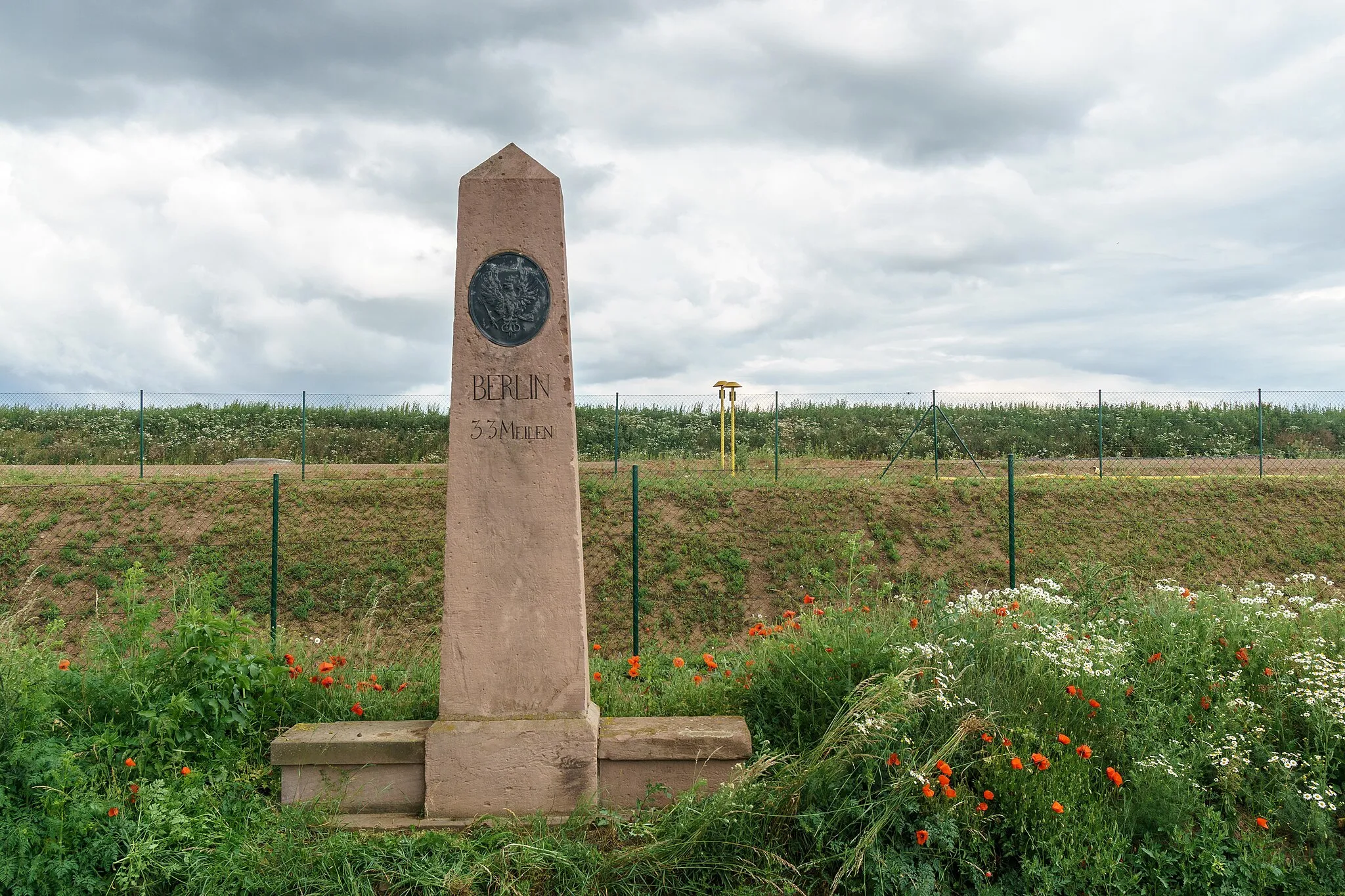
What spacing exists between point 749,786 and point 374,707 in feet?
8.05

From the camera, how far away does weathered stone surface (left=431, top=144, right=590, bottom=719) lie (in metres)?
4.54

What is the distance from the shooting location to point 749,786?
3799mm

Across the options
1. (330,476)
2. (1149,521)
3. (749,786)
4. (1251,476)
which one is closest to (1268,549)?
(1149,521)

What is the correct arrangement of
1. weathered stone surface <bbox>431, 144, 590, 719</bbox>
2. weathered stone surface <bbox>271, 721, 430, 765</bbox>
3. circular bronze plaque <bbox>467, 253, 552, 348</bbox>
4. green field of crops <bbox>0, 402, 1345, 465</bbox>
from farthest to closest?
green field of crops <bbox>0, 402, 1345, 465</bbox> → circular bronze plaque <bbox>467, 253, 552, 348</bbox> → weathered stone surface <bbox>431, 144, 590, 719</bbox> → weathered stone surface <bbox>271, 721, 430, 765</bbox>

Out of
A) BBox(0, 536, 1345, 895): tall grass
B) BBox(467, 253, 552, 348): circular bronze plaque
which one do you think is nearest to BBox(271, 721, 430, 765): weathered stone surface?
BBox(0, 536, 1345, 895): tall grass

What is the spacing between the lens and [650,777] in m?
4.38

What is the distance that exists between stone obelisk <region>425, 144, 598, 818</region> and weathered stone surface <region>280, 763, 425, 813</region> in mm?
129

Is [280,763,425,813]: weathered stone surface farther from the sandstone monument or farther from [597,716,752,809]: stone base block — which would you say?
[597,716,752,809]: stone base block

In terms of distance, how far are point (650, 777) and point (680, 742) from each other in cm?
28

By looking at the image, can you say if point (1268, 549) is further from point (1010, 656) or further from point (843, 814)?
point (843, 814)

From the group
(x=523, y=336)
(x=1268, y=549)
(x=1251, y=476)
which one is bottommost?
(x=1268, y=549)

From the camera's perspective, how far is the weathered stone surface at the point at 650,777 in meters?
4.30

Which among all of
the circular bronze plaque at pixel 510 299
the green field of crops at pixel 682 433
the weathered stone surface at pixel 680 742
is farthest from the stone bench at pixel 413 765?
the green field of crops at pixel 682 433

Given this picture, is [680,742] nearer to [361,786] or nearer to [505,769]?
[505,769]
